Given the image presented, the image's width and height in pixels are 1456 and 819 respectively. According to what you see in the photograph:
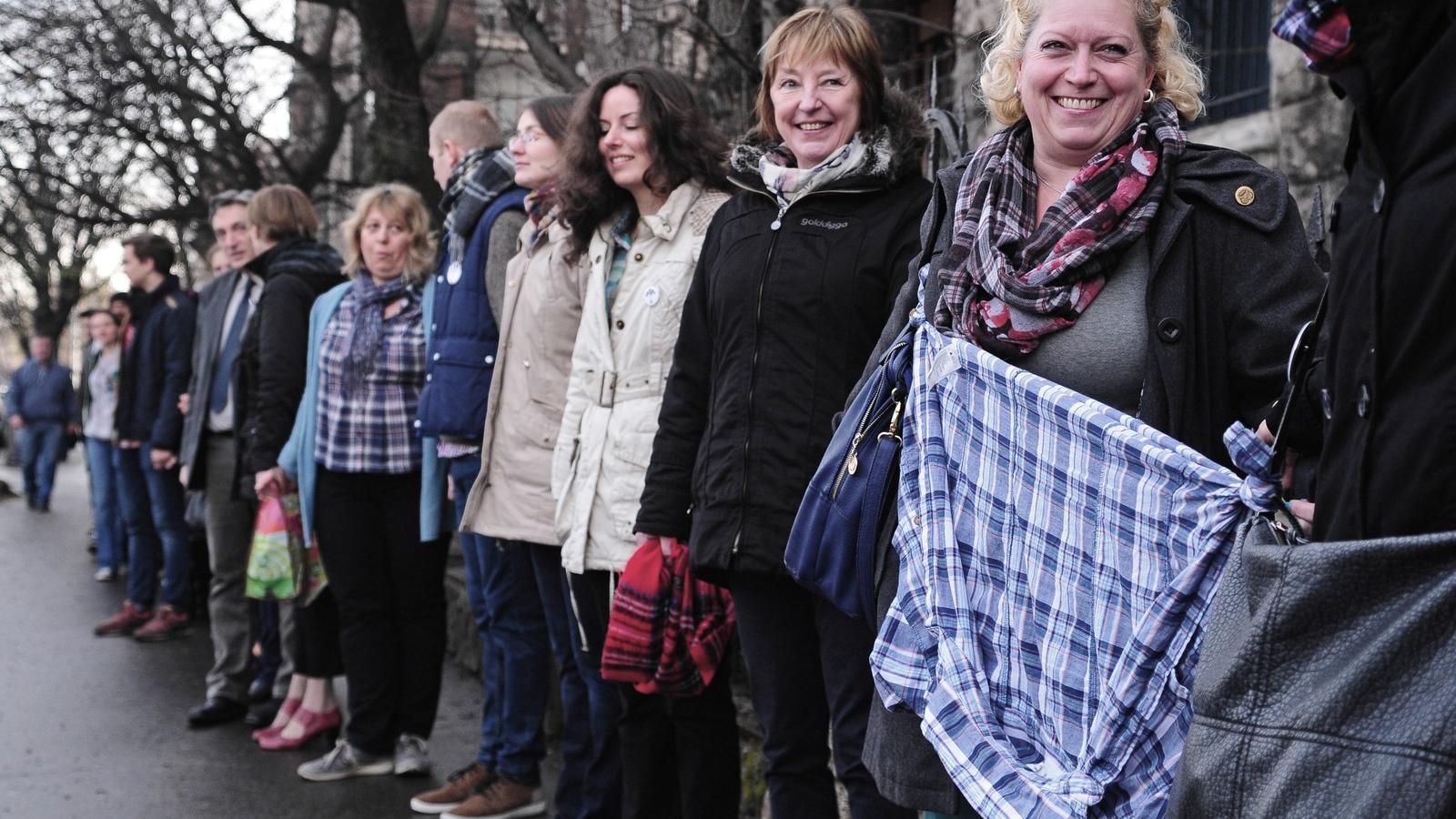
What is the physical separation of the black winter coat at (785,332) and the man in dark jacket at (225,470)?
364 cm

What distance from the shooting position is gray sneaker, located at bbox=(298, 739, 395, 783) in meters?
5.49

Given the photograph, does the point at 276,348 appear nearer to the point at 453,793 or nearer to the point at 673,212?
the point at 453,793

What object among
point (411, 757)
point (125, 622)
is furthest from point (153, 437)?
point (411, 757)

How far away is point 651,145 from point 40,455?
54.6ft

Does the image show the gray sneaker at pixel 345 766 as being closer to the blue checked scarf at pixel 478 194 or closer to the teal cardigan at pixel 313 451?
the teal cardigan at pixel 313 451

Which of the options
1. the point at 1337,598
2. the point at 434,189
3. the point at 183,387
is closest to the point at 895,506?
the point at 1337,598

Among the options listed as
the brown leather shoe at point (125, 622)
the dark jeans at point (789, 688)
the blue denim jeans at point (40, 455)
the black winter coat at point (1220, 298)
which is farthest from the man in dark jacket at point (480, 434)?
the blue denim jeans at point (40, 455)

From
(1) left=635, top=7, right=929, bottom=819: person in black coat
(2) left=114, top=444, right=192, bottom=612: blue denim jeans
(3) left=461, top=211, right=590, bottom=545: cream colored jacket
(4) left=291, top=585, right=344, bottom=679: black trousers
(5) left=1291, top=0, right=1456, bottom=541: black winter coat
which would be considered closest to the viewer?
(5) left=1291, top=0, right=1456, bottom=541: black winter coat

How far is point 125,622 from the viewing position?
343 inches

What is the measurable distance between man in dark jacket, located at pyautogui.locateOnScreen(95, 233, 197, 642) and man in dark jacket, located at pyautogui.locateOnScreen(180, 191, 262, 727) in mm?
1051

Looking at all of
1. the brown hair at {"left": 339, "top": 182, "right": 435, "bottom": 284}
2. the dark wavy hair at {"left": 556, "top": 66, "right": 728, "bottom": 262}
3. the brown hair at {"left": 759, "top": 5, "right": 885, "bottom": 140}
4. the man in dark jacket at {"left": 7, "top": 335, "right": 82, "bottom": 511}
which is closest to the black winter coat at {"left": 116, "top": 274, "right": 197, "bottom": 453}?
the brown hair at {"left": 339, "top": 182, "right": 435, "bottom": 284}

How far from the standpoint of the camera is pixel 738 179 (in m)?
3.55

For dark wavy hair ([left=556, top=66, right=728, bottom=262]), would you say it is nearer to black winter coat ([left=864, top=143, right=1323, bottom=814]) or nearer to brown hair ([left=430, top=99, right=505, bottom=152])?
brown hair ([left=430, top=99, right=505, bottom=152])

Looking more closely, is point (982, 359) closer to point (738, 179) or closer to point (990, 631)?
point (990, 631)
